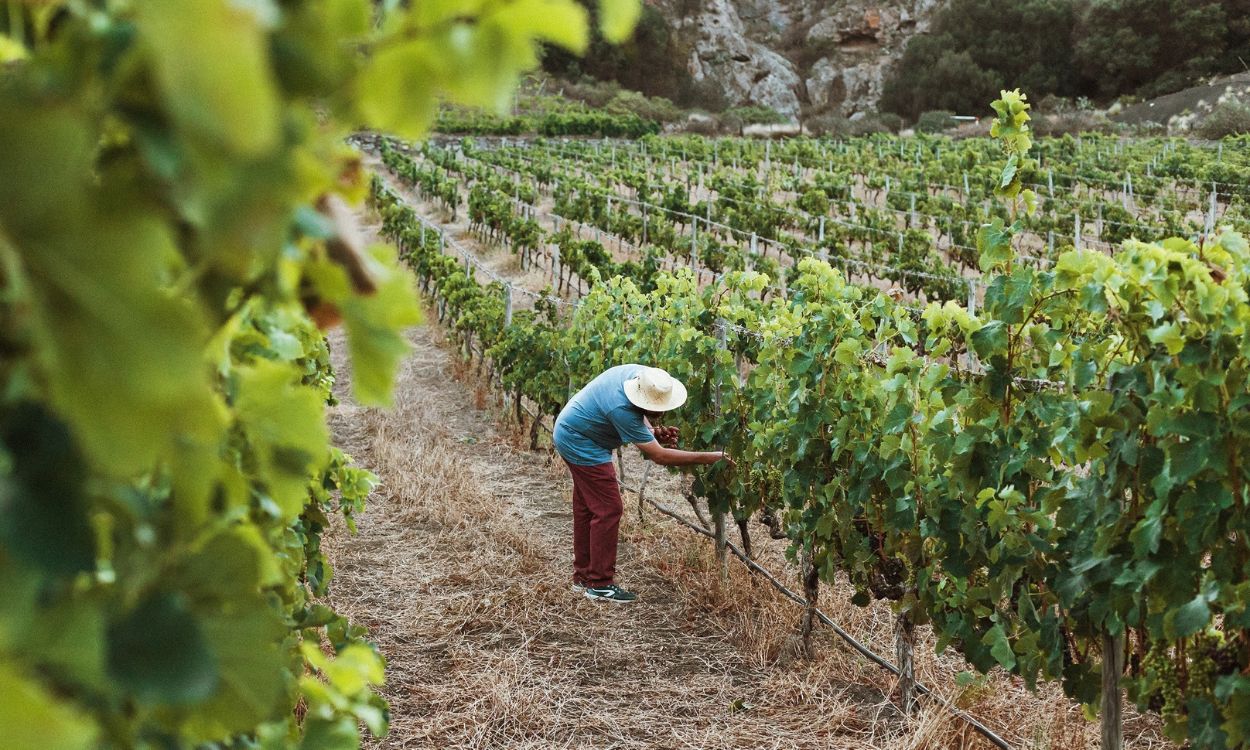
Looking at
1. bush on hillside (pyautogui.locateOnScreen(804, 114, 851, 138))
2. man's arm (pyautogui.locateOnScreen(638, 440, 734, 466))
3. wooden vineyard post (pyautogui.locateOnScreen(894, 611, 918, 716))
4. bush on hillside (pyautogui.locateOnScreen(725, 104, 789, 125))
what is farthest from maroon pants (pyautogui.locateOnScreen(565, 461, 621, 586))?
bush on hillside (pyautogui.locateOnScreen(725, 104, 789, 125))

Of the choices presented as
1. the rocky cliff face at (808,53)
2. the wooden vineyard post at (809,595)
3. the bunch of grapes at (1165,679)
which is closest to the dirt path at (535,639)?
the wooden vineyard post at (809,595)

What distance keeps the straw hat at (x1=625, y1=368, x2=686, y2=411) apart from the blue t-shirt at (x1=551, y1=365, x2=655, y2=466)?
125 millimetres

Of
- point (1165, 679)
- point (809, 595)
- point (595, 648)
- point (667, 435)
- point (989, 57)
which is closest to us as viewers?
point (1165, 679)

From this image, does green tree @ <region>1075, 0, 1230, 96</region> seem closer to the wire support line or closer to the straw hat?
the wire support line

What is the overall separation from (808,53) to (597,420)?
242ft

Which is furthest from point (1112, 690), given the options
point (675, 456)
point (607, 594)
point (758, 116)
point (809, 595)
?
point (758, 116)

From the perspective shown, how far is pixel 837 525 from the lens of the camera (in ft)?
15.8

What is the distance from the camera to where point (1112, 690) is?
3.36 metres

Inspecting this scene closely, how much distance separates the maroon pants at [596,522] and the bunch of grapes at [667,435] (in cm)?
38

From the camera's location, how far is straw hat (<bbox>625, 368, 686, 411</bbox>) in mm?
5570

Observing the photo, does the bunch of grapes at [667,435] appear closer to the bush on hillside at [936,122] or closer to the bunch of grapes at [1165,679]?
the bunch of grapes at [1165,679]

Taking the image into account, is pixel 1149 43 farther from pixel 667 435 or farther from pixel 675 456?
pixel 675 456

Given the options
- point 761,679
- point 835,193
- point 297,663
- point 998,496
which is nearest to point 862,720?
point 761,679

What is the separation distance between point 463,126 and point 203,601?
4855 cm
